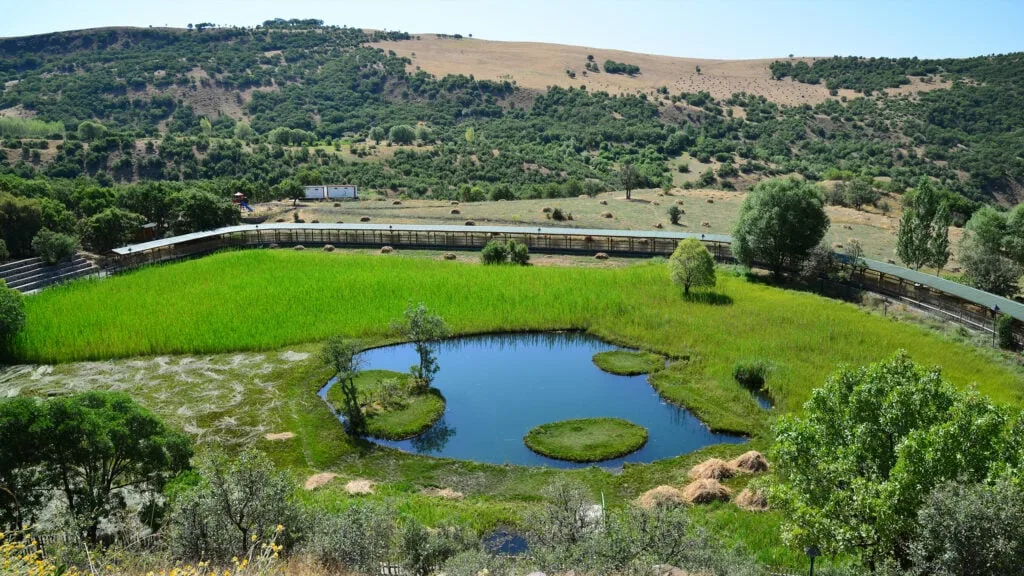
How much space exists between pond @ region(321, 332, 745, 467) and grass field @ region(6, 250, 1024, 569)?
3.06 ft

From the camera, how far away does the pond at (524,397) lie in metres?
25.6

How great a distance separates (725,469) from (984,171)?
96646 mm

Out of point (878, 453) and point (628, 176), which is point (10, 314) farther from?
point (628, 176)

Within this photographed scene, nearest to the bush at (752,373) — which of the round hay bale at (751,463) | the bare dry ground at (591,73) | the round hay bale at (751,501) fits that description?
the round hay bale at (751,463)

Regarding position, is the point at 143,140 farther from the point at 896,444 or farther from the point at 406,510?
the point at 896,444

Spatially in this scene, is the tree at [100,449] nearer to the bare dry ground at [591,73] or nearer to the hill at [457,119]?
the hill at [457,119]

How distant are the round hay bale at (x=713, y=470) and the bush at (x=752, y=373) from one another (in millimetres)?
7822

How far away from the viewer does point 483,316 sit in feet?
127

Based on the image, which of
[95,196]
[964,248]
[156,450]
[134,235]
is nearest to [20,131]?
[95,196]

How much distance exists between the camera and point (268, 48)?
545ft

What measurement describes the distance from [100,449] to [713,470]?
1718cm

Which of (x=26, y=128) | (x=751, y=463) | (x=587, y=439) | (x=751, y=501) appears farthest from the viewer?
(x=26, y=128)

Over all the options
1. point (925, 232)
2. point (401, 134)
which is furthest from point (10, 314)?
point (401, 134)

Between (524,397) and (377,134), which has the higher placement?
(377,134)
